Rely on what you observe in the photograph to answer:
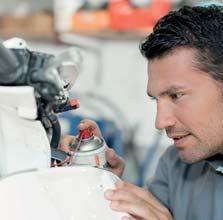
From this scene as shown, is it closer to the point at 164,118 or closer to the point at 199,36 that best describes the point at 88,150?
the point at 164,118

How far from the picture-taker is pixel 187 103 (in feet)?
3.33

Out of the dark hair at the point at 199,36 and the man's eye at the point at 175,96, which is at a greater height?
the dark hair at the point at 199,36

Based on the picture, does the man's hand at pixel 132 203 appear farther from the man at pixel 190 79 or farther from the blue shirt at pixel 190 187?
the blue shirt at pixel 190 187

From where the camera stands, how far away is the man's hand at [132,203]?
0.76 m

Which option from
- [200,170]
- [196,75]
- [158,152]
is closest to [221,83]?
[196,75]

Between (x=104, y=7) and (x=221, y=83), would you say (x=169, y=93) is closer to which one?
(x=221, y=83)

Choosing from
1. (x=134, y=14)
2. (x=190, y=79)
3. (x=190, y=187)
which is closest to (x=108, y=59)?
(x=134, y=14)

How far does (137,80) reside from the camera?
236 cm

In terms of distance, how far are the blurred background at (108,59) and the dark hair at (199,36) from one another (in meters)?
1.01

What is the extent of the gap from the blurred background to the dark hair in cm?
101

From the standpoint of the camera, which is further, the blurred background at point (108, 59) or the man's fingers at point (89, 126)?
the blurred background at point (108, 59)

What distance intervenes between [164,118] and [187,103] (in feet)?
0.20

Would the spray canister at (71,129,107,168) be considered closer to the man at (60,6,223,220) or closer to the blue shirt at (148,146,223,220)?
the man at (60,6,223,220)

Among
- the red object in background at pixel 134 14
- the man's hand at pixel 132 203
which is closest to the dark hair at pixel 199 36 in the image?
the man's hand at pixel 132 203
